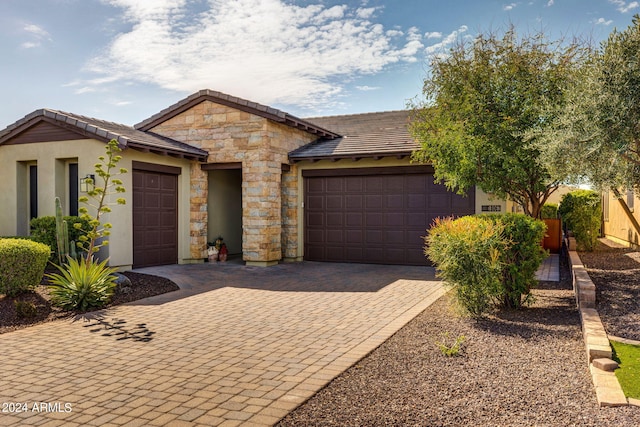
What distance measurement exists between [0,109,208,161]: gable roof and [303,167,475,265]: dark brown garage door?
3893 mm

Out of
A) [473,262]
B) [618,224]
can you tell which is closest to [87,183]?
[473,262]

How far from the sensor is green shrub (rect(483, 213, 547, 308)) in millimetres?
7227

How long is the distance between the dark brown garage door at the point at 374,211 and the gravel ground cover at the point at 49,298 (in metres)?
5.69

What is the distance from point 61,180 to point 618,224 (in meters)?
18.8

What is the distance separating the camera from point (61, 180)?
40.8 ft

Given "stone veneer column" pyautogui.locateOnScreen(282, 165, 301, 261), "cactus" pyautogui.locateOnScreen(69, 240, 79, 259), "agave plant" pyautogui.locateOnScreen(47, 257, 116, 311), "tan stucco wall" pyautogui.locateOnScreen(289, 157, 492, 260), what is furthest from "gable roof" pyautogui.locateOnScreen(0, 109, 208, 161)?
"agave plant" pyautogui.locateOnScreen(47, 257, 116, 311)

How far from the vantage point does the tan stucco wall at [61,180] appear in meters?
11.6

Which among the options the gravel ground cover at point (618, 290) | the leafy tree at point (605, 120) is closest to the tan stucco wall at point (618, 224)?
the gravel ground cover at point (618, 290)

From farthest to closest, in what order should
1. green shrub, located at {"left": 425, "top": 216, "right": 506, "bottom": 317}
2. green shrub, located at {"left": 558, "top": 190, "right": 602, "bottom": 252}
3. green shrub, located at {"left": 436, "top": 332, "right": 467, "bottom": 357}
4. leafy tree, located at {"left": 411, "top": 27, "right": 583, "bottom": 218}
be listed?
1. green shrub, located at {"left": 558, "top": 190, "right": 602, "bottom": 252}
2. leafy tree, located at {"left": 411, "top": 27, "right": 583, "bottom": 218}
3. green shrub, located at {"left": 425, "top": 216, "right": 506, "bottom": 317}
4. green shrub, located at {"left": 436, "top": 332, "right": 467, "bottom": 357}

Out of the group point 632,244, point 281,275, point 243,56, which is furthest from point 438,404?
point 632,244

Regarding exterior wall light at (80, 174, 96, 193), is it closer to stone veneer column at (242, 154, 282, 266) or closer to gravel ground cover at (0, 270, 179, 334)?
gravel ground cover at (0, 270, 179, 334)

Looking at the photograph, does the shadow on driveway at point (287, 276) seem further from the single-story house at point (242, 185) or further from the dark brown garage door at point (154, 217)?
the single-story house at point (242, 185)

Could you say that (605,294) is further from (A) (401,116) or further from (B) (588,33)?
(A) (401,116)

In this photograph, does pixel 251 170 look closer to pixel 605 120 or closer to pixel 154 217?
pixel 154 217
